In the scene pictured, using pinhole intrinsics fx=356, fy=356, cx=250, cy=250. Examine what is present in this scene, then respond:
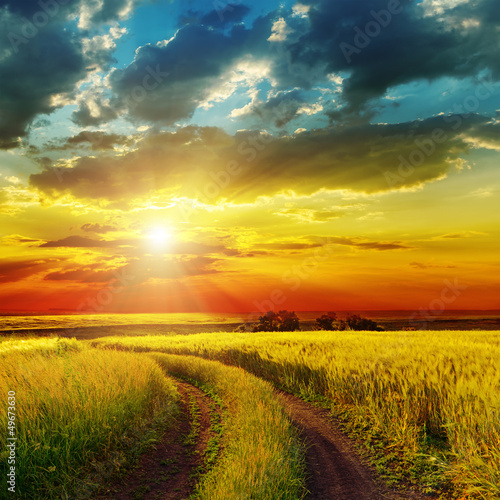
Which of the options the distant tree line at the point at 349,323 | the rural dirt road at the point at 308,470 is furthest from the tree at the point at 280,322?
the rural dirt road at the point at 308,470

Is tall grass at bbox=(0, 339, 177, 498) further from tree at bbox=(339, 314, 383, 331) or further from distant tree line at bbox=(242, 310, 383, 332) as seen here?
tree at bbox=(339, 314, 383, 331)

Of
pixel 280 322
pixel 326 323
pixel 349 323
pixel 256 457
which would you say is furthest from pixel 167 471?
pixel 326 323

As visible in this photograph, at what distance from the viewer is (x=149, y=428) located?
1073 centimetres

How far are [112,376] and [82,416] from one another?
326cm

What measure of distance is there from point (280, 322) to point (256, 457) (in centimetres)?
5429

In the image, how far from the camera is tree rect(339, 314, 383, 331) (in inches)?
2437

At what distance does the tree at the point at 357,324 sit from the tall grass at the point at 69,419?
54176 millimetres

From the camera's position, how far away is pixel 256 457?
734 centimetres

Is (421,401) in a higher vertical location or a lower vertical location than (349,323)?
higher

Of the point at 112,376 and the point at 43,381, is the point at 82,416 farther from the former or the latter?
the point at 112,376

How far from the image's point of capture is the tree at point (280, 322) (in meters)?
60.4

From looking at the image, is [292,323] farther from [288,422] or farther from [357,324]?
[288,422]

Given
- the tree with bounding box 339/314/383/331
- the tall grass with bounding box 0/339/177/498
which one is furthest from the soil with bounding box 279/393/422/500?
the tree with bounding box 339/314/383/331

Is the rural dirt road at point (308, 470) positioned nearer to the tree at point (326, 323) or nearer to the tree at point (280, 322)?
the tree at point (280, 322)
